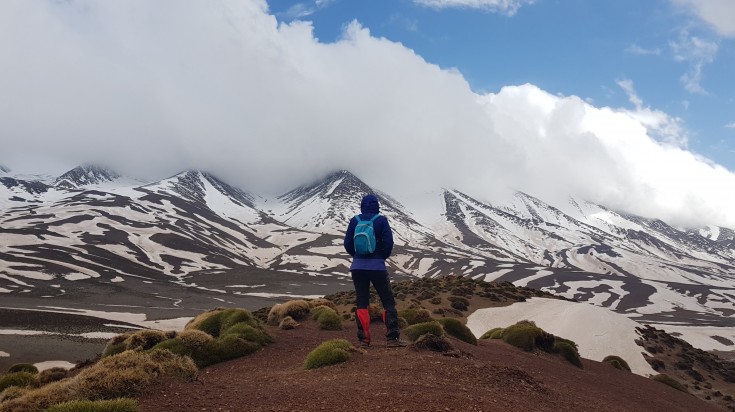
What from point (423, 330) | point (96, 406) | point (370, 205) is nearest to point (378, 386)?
point (96, 406)

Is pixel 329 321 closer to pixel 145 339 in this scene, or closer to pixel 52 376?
pixel 145 339

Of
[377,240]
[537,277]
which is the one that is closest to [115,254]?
[537,277]

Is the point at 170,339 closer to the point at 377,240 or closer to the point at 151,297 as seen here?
the point at 377,240

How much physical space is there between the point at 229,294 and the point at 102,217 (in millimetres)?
105267

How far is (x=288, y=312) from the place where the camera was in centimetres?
1962

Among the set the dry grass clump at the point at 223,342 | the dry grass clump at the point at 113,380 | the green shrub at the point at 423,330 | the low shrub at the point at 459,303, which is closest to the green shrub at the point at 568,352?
the green shrub at the point at 423,330

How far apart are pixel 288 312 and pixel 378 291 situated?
8814 millimetres

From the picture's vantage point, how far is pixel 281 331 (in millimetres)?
16719

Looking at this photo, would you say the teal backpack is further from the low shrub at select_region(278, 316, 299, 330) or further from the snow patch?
the snow patch

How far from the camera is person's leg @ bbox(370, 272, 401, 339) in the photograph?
11547mm

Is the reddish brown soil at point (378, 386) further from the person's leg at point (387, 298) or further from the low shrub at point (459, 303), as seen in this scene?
the low shrub at point (459, 303)

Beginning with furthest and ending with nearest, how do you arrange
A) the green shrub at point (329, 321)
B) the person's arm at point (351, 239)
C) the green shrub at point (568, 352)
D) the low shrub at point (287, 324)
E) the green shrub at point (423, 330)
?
the green shrub at point (568, 352) < the green shrub at point (329, 321) < the low shrub at point (287, 324) < the green shrub at point (423, 330) < the person's arm at point (351, 239)

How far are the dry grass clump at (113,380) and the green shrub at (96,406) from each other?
1.77 ft

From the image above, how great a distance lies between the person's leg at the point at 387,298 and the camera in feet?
37.9
